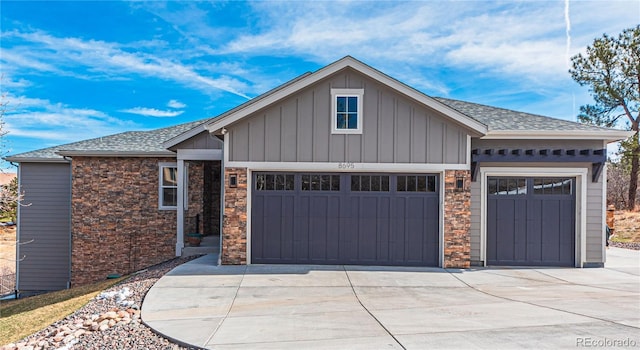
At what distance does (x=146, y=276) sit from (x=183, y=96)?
17.6m

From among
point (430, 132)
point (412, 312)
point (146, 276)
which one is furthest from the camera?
point (430, 132)

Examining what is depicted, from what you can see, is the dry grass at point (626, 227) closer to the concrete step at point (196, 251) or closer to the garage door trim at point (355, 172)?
the garage door trim at point (355, 172)

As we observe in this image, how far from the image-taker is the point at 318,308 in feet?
23.0

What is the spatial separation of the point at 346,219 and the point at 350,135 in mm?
2086

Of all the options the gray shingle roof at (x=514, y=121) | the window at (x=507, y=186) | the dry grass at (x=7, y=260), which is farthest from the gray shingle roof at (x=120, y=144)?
the window at (x=507, y=186)

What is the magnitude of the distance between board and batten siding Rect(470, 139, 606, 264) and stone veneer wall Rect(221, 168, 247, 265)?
5749mm

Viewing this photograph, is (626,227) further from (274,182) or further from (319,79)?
(274,182)

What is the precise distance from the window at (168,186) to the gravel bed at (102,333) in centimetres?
538

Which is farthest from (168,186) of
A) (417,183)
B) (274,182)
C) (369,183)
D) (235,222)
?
(417,183)

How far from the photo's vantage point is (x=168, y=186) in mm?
13242

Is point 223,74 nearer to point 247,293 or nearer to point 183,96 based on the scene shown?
point 183,96

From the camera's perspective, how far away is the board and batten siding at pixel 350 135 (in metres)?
10.4

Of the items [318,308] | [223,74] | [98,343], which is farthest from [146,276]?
[223,74]

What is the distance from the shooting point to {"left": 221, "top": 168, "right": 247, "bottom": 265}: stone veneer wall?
10.4m
